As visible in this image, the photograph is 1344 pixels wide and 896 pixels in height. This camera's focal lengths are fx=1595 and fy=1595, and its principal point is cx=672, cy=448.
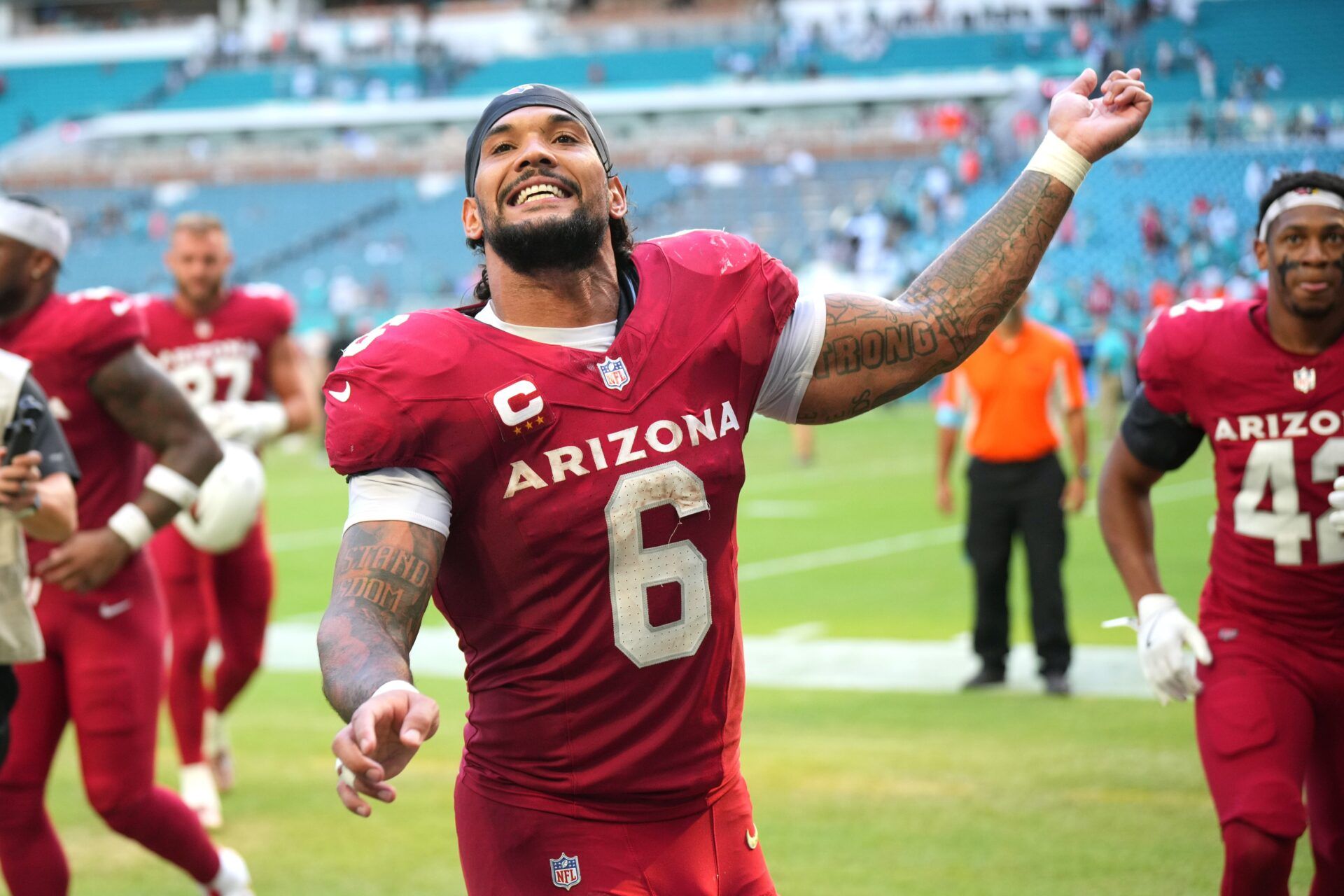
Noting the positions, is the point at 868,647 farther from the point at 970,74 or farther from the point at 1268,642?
the point at 970,74

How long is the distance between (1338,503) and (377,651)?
256 centimetres

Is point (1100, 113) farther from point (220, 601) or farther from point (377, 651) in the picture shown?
point (220, 601)

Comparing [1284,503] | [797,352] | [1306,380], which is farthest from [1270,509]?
[797,352]

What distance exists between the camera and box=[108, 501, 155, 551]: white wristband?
5.10 metres

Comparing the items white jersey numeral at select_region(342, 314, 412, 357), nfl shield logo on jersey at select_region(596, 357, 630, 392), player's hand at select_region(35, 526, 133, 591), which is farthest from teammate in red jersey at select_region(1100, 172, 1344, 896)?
player's hand at select_region(35, 526, 133, 591)

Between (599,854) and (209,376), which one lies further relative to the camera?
(209,376)

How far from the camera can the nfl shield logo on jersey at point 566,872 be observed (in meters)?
3.01

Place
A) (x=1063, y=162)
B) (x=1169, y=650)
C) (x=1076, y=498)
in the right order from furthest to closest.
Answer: (x=1076, y=498) < (x=1169, y=650) < (x=1063, y=162)

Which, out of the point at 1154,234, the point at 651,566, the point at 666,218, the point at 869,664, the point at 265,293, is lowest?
the point at 666,218

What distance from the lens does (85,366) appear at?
5141mm

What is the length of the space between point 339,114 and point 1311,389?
47044 millimetres

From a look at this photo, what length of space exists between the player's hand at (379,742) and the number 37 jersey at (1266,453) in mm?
2835

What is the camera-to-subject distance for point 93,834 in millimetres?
6754

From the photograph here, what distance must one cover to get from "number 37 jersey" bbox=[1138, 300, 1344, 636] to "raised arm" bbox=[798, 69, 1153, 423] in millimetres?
1418
